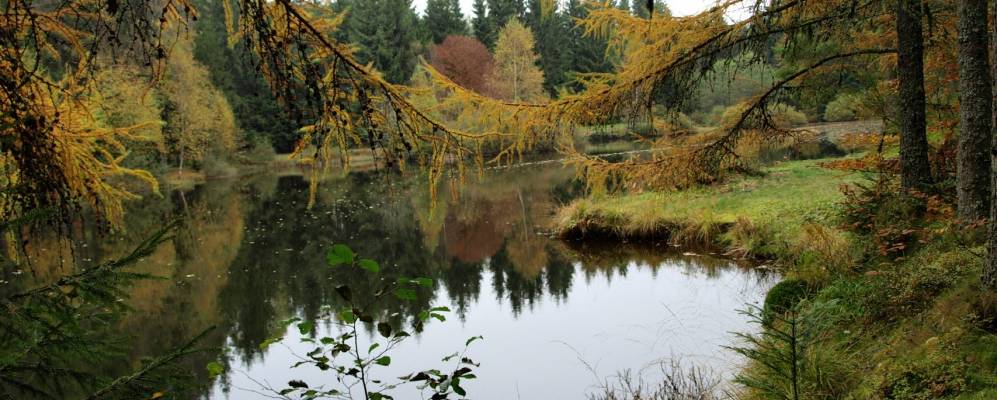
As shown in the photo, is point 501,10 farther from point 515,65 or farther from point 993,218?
point 993,218

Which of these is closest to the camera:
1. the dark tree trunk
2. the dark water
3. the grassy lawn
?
the dark tree trunk

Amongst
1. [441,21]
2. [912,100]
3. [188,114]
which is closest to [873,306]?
[912,100]

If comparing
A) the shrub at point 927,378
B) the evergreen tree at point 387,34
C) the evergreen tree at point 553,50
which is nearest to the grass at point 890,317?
the shrub at point 927,378

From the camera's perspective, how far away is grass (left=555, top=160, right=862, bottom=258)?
1014cm

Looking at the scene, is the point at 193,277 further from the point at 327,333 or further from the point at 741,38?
the point at 741,38

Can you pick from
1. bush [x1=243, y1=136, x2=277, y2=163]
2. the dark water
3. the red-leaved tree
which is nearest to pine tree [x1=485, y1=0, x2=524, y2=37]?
the red-leaved tree

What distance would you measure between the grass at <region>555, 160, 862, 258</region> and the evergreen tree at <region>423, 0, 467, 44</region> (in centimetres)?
4663

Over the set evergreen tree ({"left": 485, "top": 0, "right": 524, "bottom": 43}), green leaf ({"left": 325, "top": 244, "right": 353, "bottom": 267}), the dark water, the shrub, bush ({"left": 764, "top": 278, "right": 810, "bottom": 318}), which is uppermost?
evergreen tree ({"left": 485, "top": 0, "right": 524, "bottom": 43})

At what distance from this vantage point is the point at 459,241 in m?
14.5

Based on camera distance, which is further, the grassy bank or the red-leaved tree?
the red-leaved tree

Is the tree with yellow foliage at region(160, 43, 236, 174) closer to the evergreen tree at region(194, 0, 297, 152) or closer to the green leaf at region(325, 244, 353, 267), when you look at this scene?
the evergreen tree at region(194, 0, 297, 152)

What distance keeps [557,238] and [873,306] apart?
880 cm

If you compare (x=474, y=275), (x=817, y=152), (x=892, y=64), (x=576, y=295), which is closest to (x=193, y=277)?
(x=474, y=275)

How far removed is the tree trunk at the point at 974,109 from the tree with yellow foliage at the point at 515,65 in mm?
28110
